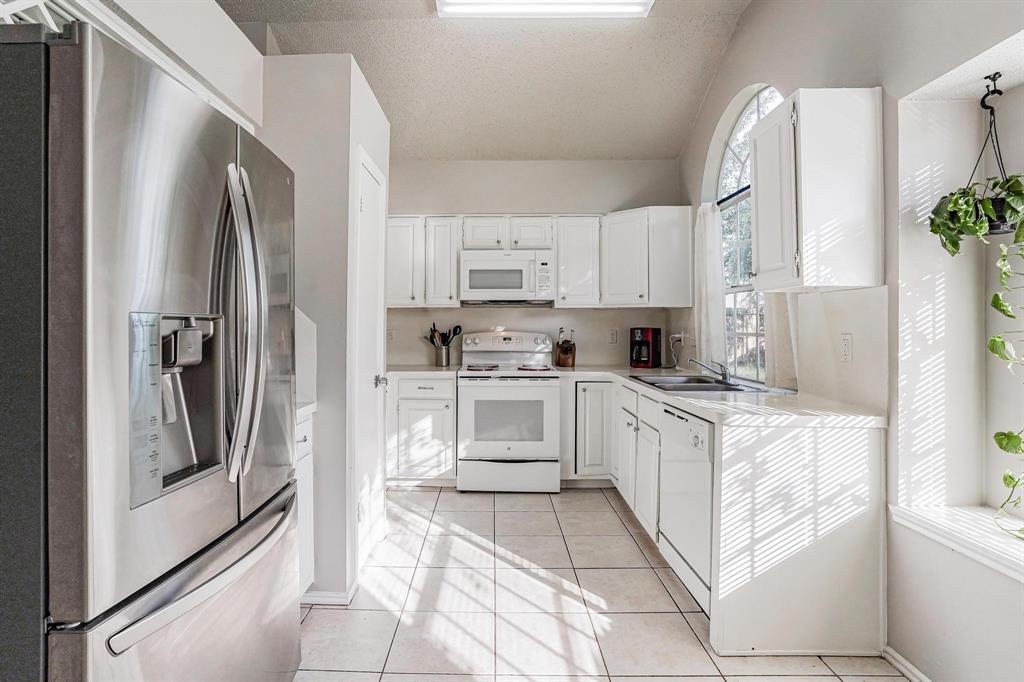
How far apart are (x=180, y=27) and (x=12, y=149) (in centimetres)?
126

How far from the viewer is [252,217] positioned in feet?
4.19

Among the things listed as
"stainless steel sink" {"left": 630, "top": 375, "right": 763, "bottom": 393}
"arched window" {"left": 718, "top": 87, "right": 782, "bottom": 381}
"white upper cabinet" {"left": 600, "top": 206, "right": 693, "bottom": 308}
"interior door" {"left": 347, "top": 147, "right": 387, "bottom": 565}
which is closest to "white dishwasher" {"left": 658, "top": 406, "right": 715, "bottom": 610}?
"stainless steel sink" {"left": 630, "top": 375, "right": 763, "bottom": 393}

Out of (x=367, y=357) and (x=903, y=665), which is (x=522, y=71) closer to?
(x=367, y=357)

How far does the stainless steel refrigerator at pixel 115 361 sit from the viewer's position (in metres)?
0.85

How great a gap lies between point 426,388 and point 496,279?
987 mm

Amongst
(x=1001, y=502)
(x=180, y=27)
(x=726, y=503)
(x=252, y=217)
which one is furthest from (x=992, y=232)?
(x=180, y=27)

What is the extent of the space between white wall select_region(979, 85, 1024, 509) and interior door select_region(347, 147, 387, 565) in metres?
2.37

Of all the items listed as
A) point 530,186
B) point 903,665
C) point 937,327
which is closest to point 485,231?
point 530,186

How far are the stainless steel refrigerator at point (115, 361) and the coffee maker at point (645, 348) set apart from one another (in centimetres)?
348

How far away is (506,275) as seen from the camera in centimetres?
415

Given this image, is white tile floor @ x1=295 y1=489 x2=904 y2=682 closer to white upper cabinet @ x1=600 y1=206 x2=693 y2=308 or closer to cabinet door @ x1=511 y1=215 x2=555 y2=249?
white upper cabinet @ x1=600 y1=206 x2=693 y2=308

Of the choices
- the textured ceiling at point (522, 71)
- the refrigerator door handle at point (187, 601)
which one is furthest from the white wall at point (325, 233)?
the textured ceiling at point (522, 71)

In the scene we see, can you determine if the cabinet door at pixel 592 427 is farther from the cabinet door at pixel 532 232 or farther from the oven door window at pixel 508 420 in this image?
the cabinet door at pixel 532 232

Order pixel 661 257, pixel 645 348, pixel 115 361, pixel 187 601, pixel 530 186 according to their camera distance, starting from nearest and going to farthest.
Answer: pixel 115 361
pixel 187 601
pixel 661 257
pixel 645 348
pixel 530 186
